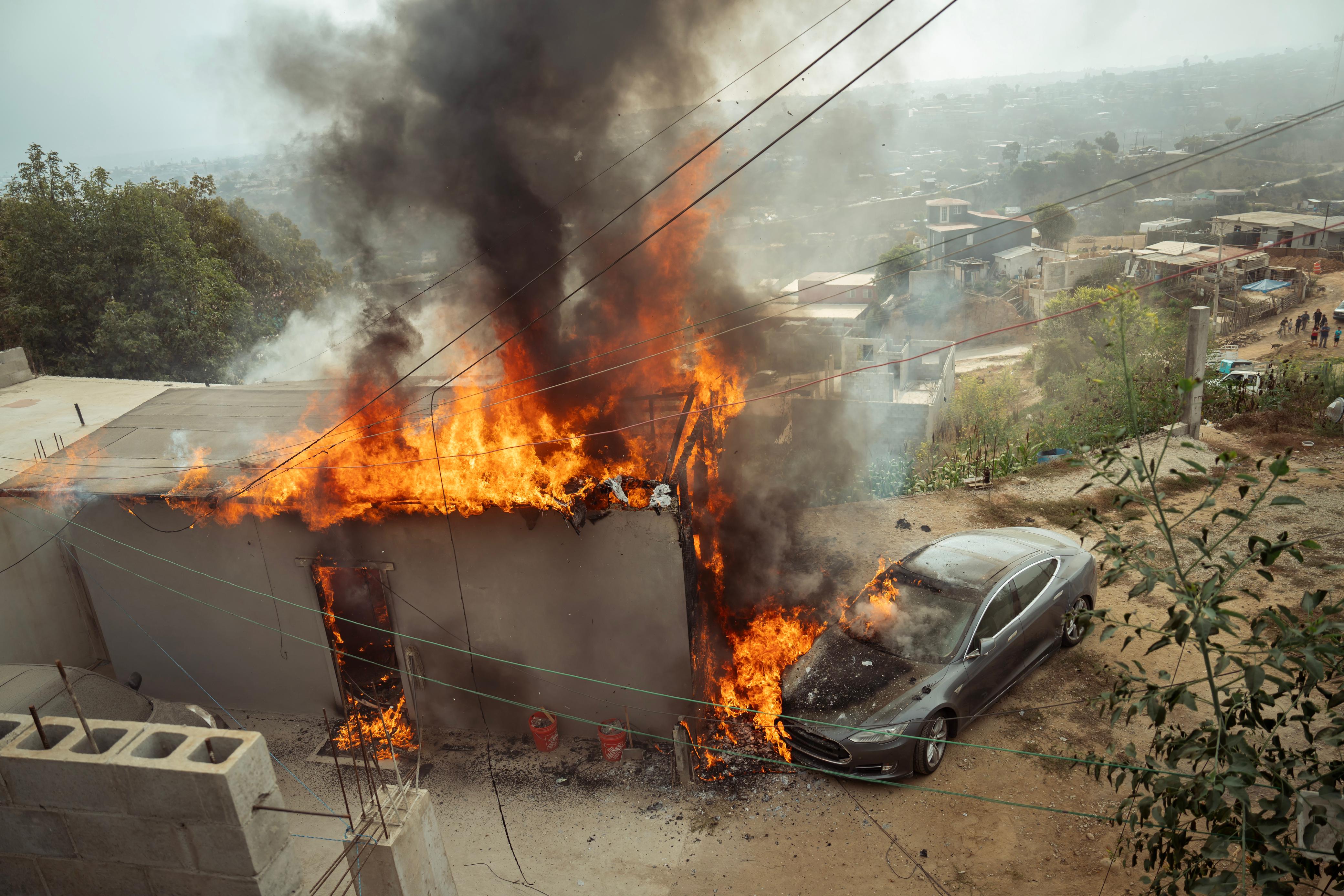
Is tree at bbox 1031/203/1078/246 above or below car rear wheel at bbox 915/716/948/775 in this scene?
above

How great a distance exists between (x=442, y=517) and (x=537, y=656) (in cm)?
179

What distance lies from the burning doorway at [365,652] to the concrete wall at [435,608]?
0.45 ft

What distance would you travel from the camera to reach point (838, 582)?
34.5 ft

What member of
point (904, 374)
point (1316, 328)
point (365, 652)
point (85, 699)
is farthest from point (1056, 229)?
point (85, 699)

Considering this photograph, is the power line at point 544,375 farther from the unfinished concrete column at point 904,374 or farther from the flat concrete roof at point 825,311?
the unfinished concrete column at point 904,374

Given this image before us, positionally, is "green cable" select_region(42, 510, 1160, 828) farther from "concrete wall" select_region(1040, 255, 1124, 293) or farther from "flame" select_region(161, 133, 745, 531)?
"concrete wall" select_region(1040, 255, 1124, 293)

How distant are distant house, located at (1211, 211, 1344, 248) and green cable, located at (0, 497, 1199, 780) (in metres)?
53.2

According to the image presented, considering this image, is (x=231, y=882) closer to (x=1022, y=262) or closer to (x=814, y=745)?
(x=814, y=745)

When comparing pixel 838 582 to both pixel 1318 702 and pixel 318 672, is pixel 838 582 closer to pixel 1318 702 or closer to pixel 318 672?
pixel 1318 702

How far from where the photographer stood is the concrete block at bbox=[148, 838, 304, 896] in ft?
13.5

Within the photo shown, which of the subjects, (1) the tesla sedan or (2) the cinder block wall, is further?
(1) the tesla sedan

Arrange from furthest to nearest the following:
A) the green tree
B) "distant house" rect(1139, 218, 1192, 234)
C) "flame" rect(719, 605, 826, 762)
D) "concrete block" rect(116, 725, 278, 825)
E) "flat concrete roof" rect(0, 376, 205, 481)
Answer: "distant house" rect(1139, 218, 1192, 234) < "flat concrete roof" rect(0, 376, 205, 481) < "flame" rect(719, 605, 826, 762) < "concrete block" rect(116, 725, 278, 825) < the green tree

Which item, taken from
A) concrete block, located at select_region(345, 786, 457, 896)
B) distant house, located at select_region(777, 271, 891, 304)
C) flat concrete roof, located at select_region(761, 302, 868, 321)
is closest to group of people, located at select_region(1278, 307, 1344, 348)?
distant house, located at select_region(777, 271, 891, 304)

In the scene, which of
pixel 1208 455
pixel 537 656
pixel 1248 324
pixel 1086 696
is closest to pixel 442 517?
pixel 537 656
